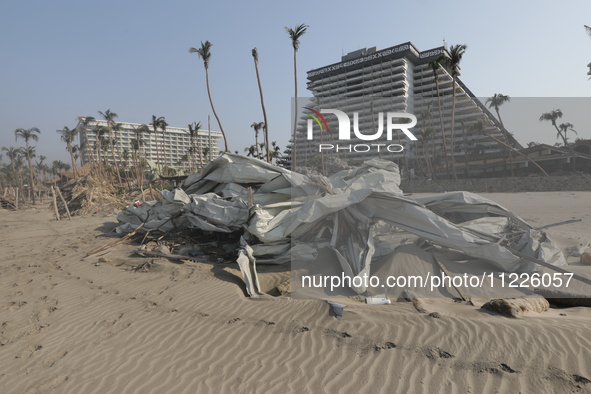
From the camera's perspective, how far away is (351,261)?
5.19 m

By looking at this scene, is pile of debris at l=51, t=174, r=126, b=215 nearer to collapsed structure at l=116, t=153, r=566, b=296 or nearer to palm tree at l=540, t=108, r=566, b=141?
collapsed structure at l=116, t=153, r=566, b=296

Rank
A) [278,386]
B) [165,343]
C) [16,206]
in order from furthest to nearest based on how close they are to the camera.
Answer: [16,206] → [165,343] → [278,386]

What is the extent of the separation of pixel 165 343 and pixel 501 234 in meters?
5.58

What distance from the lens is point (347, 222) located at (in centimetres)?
577

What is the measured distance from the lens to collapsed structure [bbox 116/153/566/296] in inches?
193

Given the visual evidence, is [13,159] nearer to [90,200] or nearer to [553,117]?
[90,200]

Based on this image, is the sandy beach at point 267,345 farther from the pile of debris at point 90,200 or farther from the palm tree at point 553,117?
the palm tree at point 553,117

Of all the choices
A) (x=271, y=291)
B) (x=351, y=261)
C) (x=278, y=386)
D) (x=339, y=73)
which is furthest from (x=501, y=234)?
(x=339, y=73)

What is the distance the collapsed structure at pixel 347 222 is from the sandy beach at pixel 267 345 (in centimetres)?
106

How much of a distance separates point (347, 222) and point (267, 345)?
3.07 m

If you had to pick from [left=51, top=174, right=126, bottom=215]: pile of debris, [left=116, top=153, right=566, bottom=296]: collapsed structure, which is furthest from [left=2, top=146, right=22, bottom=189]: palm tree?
[left=116, top=153, right=566, bottom=296]: collapsed structure

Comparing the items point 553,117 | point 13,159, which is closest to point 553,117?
point 553,117

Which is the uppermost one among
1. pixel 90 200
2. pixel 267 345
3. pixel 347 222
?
pixel 90 200

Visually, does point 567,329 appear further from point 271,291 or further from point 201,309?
point 201,309
